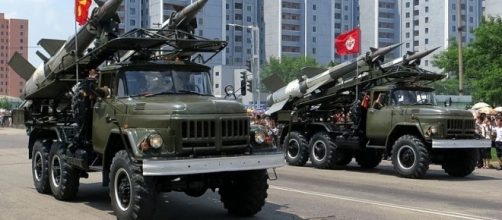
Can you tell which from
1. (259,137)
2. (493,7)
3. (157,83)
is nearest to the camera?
(259,137)

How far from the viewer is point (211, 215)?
9891 millimetres

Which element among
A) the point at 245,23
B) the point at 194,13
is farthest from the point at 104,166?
the point at 245,23

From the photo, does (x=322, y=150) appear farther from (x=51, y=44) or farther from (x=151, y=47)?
(x=151, y=47)

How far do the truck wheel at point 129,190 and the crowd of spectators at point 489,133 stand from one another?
12890 mm

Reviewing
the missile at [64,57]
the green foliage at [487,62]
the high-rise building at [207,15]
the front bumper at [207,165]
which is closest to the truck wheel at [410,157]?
the front bumper at [207,165]

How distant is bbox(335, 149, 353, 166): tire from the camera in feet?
61.4

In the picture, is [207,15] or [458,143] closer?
[458,143]

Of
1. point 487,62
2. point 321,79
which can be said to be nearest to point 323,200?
point 321,79

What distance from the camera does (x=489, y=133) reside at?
65.1 feet

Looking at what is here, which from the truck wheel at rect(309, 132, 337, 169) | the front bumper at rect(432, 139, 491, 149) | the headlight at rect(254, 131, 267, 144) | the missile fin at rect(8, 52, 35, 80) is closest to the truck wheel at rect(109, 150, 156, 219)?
the headlight at rect(254, 131, 267, 144)

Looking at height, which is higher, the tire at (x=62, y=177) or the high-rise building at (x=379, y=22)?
the high-rise building at (x=379, y=22)

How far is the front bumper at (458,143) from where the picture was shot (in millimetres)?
15075

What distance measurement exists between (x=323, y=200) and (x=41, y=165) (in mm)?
5350

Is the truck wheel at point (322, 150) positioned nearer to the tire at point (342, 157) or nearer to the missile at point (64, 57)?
the tire at point (342, 157)
